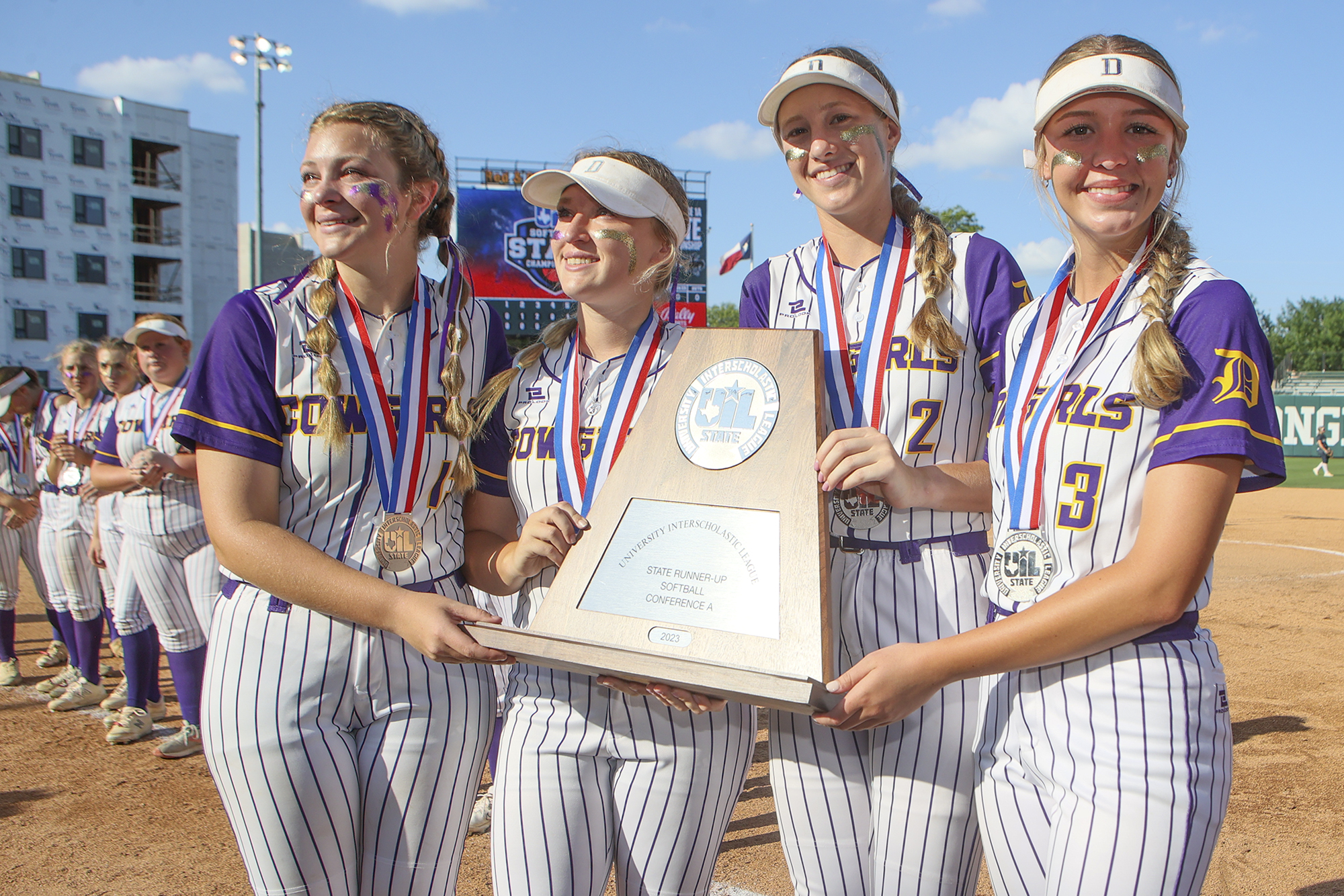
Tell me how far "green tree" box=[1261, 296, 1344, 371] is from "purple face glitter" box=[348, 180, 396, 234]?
73.3m

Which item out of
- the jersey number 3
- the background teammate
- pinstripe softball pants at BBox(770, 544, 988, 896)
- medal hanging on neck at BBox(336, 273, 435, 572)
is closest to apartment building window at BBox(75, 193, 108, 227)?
the background teammate

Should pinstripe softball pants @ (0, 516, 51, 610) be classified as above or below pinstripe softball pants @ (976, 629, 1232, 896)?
below

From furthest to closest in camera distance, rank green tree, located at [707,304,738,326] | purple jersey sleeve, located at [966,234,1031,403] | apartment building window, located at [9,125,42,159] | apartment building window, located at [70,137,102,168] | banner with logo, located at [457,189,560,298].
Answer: green tree, located at [707,304,738,326]
apartment building window, located at [70,137,102,168]
apartment building window, located at [9,125,42,159]
banner with logo, located at [457,189,560,298]
purple jersey sleeve, located at [966,234,1031,403]

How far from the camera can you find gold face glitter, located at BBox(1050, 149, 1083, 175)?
190cm

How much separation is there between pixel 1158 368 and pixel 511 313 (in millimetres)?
29211

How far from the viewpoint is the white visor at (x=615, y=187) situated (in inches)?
89.5

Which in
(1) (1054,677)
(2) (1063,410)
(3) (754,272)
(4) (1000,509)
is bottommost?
(1) (1054,677)

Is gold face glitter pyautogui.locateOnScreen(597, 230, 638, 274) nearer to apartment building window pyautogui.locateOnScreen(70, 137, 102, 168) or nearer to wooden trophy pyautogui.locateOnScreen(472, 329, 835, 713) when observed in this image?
wooden trophy pyautogui.locateOnScreen(472, 329, 835, 713)

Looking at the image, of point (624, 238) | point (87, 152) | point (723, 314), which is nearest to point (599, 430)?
point (624, 238)

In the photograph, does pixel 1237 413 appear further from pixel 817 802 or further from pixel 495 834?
pixel 495 834

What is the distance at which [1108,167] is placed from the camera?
1875 millimetres

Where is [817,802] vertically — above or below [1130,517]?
below

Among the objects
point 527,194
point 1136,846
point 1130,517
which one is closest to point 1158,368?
point 1130,517

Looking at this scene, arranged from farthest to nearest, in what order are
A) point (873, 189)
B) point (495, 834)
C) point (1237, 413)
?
point (873, 189), point (495, 834), point (1237, 413)
